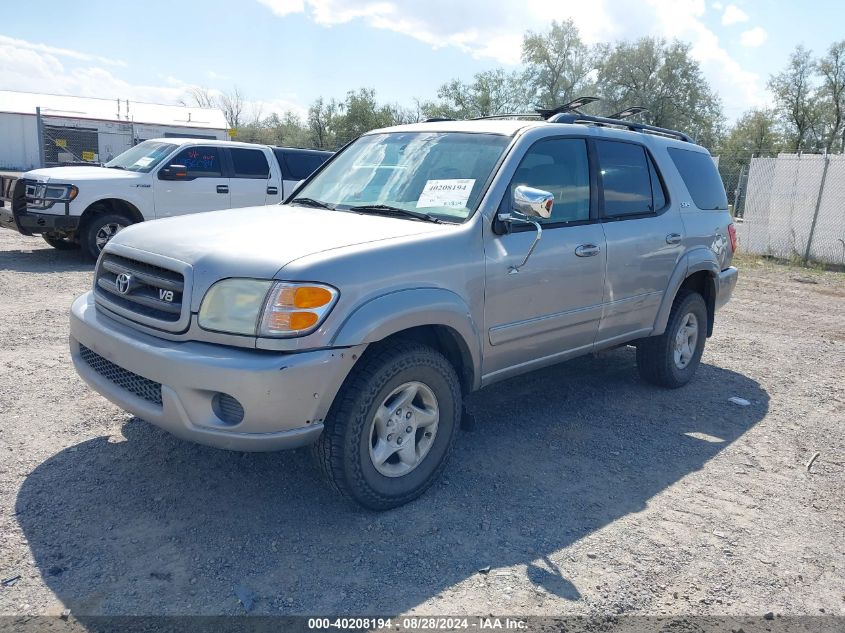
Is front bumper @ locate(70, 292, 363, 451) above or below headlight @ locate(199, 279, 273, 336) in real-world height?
below

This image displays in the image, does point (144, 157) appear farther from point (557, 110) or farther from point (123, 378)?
point (123, 378)

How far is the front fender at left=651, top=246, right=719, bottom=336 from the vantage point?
5180 millimetres

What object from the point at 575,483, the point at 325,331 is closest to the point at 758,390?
the point at 575,483

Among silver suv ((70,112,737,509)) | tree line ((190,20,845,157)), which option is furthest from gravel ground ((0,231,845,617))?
tree line ((190,20,845,157))

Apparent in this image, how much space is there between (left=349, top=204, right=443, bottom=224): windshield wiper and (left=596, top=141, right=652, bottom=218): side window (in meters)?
1.46

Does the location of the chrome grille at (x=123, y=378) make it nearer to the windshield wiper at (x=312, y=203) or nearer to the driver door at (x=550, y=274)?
the windshield wiper at (x=312, y=203)

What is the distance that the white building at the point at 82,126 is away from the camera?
760 inches

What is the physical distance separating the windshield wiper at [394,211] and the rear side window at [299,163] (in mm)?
7752

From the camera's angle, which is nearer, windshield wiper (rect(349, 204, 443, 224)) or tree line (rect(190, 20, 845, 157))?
windshield wiper (rect(349, 204, 443, 224))

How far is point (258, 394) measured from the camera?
285 centimetres

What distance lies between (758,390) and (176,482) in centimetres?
472

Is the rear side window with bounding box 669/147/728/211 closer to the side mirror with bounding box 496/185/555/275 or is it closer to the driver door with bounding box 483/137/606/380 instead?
the driver door with bounding box 483/137/606/380

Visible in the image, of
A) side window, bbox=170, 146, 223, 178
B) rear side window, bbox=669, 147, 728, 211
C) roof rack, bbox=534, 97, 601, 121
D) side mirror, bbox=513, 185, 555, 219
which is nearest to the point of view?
side mirror, bbox=513, 185, 555, 219

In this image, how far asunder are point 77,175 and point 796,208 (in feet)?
43.8
